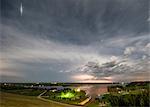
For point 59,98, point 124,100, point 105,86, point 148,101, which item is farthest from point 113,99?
point 105,86

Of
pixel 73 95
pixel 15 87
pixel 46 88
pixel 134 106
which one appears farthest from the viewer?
pixel 46 88

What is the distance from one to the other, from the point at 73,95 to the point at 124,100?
9.79 feet

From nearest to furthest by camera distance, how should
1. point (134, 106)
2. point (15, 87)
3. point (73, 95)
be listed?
point (134, 106) → point (73, 95) → point (15, 87)

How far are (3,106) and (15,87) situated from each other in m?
3.90

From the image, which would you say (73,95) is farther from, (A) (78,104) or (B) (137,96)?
(B) (137,96)

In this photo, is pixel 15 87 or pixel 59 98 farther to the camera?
pixel 15 87

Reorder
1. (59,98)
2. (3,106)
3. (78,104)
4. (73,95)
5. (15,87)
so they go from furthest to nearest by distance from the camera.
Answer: (15,87) < (73,95) < (59,98) < (78,104) < (3,106)

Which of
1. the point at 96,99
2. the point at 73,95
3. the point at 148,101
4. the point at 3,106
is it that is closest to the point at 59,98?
the point at 73,95

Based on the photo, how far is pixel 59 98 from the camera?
7.77 meters

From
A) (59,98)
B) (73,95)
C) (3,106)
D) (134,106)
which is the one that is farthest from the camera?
(73,95)

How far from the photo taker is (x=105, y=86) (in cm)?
973

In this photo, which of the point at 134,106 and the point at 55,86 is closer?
the point at 134,106

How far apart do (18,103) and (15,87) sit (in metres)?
3.40

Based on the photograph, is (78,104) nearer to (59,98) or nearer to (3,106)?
(59,98)
